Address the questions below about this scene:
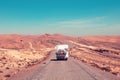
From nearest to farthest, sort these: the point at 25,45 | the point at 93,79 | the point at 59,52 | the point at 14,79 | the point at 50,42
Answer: the point at 93,79 < the point at 14,79 < the point at 59,52 < the point at 25,45 < the point at 50,42

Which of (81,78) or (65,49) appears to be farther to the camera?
(65,49)

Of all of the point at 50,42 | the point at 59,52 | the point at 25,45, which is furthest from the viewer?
the point at 50,42

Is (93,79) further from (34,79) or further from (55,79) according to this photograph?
(34,79)

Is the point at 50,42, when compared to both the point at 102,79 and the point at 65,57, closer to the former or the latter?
the point at 65,57

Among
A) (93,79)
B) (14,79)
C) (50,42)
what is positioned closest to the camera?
(93,79)

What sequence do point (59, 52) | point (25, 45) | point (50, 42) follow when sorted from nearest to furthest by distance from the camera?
point (59, 52), point (25, 45), point (50, 42)

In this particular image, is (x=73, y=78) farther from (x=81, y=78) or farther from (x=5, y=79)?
(x=5, y=79)

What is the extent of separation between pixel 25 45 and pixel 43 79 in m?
136

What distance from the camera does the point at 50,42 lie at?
195 metres

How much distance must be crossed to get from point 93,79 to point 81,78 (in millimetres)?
1438

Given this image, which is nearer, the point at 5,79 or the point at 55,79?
the point at 55,79

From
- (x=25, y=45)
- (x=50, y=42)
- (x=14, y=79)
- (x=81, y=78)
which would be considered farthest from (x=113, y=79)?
(x=50, y=42)

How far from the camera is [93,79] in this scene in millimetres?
24250

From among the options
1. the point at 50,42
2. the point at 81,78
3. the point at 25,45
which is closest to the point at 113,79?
the point at 81,78
